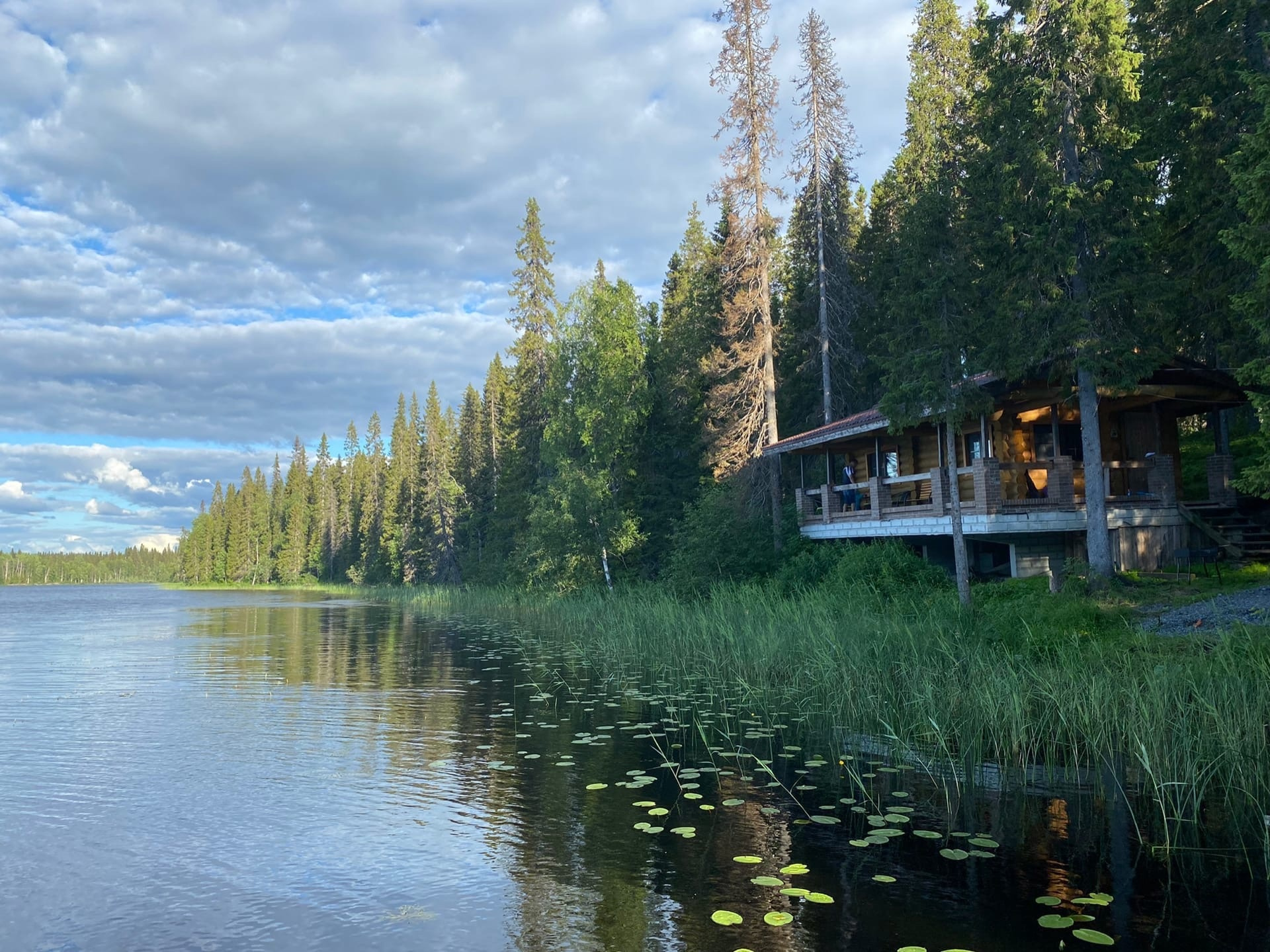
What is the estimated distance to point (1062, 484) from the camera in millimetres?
20688

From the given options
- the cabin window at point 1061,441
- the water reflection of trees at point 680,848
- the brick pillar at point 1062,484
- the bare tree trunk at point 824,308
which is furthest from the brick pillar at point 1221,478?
the water reflection of trees at point 680,848

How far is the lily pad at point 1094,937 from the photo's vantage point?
19.3ft

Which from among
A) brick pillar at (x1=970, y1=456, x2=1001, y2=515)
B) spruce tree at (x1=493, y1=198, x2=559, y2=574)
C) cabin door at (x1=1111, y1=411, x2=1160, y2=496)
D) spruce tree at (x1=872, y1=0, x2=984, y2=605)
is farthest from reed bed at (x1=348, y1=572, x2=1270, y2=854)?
spruce tree at (x1=493, y1=198, x2=559, y2=574)

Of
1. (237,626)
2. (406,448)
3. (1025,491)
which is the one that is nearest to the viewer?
(1025,491)

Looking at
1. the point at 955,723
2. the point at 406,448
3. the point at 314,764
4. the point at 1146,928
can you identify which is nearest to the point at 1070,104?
the point at 955,723

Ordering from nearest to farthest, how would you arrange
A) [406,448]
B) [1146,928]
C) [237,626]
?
[1146,928] < [237,626] < [406,448]

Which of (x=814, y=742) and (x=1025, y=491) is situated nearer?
(x=814, y=742)

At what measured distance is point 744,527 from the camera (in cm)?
2816

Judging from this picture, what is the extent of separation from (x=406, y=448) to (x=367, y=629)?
46.3m

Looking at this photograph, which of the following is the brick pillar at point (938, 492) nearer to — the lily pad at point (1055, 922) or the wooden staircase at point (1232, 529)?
the wooden staircase at point (1232, 529)

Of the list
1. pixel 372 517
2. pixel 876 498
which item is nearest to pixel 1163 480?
pixel 876 498

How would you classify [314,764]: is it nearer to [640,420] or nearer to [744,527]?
[744,527]

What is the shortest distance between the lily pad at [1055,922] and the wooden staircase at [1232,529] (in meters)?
17.1

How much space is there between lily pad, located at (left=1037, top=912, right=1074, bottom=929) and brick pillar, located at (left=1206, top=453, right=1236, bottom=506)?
754 inches
